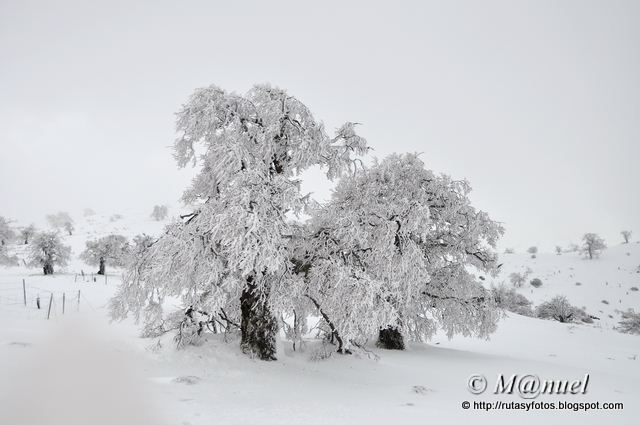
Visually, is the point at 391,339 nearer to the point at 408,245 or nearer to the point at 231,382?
the point at 408,245

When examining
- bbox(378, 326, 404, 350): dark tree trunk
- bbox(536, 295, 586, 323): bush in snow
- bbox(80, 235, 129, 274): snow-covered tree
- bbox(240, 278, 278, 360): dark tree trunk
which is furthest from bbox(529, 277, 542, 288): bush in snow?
bbox(240, 278, 278, 360): dark tree trunk

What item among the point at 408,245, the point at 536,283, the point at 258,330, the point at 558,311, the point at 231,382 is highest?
the point at 408,245

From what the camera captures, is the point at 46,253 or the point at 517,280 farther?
the point at 517,280

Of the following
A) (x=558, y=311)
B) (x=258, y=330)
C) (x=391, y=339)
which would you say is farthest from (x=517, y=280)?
(x=258, y=330)

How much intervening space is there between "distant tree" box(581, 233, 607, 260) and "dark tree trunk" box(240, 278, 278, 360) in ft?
273

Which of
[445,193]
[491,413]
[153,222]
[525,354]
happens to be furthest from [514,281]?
[153,222]

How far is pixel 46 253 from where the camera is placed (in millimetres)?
43844

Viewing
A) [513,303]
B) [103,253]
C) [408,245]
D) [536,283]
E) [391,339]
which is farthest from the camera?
[536,283]

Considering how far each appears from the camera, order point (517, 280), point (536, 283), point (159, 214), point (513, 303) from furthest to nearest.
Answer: point (159, 214), point (517, 280), point (536, 283), point (513, 303)

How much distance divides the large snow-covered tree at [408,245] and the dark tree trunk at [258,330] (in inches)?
56.3

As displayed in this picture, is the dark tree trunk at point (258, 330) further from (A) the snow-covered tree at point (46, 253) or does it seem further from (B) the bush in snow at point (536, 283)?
(B) the bush in snow at point (536, 283)

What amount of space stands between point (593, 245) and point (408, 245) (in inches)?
3186

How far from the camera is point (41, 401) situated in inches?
265

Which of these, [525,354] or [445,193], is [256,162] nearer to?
[445,193]
